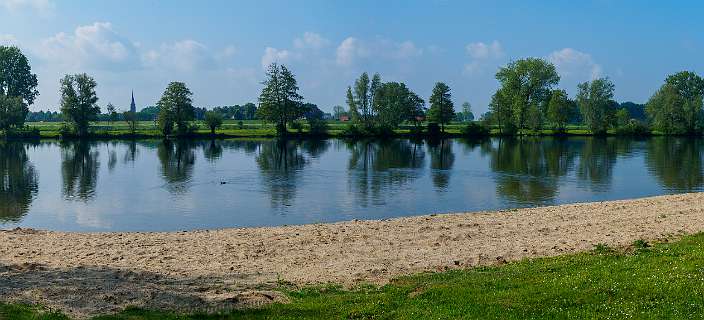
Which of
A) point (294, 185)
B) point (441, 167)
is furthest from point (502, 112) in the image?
point (294, 185)

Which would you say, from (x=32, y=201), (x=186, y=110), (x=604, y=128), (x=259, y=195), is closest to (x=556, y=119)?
(x=604, y=128)

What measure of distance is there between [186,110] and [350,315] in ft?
406

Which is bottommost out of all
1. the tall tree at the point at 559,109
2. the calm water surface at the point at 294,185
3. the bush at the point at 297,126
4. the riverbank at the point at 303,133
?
the calm water surface at the point at 294,185

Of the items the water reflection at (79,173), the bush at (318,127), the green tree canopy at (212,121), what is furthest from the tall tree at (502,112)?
the water reflection at (79,173)

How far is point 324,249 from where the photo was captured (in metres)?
22.0

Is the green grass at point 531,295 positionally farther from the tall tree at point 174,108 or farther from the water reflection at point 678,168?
the tall tree at point 174,108

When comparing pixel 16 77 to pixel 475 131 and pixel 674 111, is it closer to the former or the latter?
pixel 475 131

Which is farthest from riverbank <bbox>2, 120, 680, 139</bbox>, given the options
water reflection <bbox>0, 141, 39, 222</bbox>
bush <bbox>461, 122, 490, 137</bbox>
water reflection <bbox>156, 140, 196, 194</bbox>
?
water reflection <bbox>0, 141, 39, 222</bbox>

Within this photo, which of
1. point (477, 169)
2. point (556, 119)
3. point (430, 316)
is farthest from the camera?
point (556, 119)

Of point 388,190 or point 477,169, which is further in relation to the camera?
point 477,169

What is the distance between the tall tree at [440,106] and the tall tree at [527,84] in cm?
1260

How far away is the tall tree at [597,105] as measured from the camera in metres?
143

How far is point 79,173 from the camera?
58.9 m

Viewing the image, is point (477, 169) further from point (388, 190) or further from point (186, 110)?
Result: point (186, 110)
